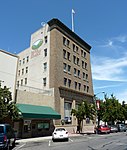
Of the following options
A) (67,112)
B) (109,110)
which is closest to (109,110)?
(109,110)

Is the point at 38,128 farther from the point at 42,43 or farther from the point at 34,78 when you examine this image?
the point at 42,43

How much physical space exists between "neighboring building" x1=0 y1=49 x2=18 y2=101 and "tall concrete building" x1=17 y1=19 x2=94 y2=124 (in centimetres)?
625

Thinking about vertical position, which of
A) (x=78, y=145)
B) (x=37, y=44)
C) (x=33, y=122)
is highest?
(x=37, y=44)

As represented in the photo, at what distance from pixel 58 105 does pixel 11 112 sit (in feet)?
53.7

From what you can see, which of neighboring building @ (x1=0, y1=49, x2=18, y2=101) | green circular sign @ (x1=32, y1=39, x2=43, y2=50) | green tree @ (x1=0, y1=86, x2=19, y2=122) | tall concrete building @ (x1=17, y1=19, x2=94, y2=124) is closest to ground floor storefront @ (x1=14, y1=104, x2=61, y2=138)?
tall concrete building @ (x1=17, y1=19, x2=94, y2=124)

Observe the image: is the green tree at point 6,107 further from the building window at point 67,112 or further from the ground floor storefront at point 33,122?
the building window at point 67,112

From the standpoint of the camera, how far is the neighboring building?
26.7 m

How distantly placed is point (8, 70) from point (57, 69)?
1318cm

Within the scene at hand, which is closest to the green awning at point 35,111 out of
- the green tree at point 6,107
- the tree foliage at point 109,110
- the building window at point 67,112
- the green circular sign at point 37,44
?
the green tree at point 6,107

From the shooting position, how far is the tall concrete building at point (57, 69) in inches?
1516

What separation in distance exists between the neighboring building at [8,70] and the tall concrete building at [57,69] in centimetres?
625

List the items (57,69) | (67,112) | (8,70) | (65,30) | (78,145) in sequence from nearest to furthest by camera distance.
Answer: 1. (78,145)
2. (8,70)
3. (57,69)
4. (67,112)
5. (65,30)

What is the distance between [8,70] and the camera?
27.4 metres

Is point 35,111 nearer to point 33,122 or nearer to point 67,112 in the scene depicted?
point 33,122
